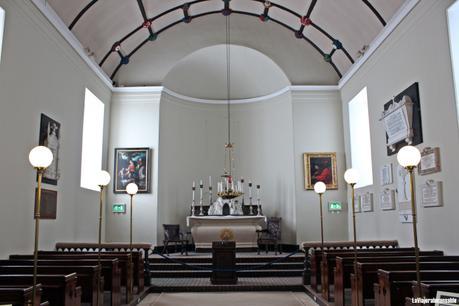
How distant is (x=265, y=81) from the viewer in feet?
44.9

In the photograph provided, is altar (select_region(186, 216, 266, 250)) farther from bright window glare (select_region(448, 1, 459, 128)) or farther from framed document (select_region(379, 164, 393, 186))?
bright window glare (select_region(448, 1, 459, 128))

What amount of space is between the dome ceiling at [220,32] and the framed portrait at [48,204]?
3.72 metres

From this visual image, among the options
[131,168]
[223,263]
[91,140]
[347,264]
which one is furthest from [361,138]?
[91,140]

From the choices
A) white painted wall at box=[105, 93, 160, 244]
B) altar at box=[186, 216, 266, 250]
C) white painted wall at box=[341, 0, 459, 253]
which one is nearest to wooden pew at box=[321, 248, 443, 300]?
white painted wall at box=[341, 0, 459, 253]

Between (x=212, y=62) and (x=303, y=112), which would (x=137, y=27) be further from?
(x=303, y=112)

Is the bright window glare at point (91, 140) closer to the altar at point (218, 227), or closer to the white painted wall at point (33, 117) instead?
the white painted wall at point (33, 117)

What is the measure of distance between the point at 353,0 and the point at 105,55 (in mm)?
6578

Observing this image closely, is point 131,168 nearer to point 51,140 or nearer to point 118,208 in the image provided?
point 118,208

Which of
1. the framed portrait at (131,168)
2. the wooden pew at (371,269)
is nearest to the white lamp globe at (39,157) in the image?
the wooden pew at (371,269)

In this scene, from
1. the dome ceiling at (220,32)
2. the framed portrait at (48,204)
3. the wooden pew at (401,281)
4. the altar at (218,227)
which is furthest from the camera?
the altar at (218,227)

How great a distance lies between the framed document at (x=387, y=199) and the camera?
8.82 metres

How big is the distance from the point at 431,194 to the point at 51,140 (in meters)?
7.22

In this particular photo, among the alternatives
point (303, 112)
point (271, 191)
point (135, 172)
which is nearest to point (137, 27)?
point (135, 172)

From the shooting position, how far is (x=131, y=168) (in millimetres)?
12203
